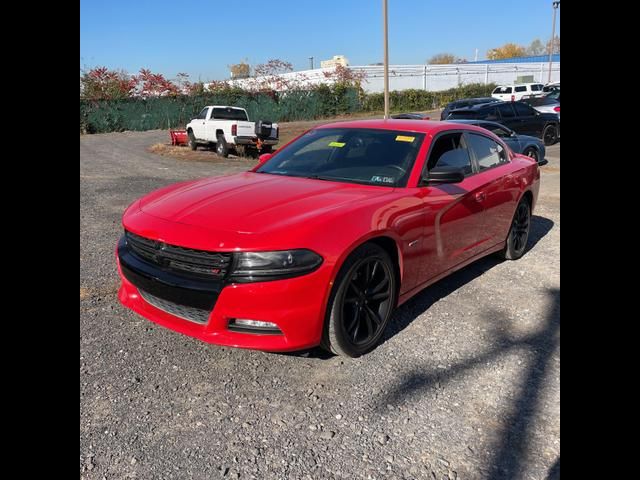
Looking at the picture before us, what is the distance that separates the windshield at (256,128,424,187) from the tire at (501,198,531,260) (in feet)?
6.19

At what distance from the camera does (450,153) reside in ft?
14.6

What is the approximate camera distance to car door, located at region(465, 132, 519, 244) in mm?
4707

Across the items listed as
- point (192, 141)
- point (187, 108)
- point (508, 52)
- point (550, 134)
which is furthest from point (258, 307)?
point (508, 52)

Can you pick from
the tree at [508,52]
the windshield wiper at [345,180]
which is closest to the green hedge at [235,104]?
the windshield wiper at [345,180]

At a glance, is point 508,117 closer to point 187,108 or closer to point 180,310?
point 180,310

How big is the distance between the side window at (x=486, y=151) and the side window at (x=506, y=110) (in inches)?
478

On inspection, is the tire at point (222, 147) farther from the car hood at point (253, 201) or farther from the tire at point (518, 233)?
the car hood at point (253, 201)

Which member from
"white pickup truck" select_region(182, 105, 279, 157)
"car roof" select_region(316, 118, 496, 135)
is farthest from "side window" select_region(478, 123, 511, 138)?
"white pickup truck" select_region(182, 105, 279, 157)

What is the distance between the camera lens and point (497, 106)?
1662 centimetres

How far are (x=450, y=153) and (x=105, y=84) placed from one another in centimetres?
3015
